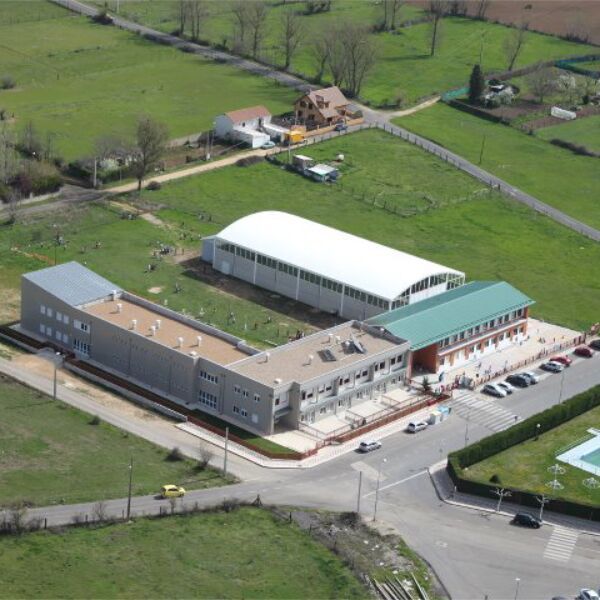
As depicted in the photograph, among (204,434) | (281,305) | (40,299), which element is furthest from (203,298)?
(204,434)

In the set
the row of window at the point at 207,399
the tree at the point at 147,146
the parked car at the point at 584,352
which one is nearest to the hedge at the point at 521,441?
the parked car at the point at 584,352

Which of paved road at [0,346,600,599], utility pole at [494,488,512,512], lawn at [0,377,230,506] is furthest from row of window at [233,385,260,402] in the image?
utility pole at [494,488,512,512]

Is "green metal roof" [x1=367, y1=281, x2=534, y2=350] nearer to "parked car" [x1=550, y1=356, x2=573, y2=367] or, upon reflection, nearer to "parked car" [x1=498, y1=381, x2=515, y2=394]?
"parked car" [x1=550, y1=356, x2=573, y2=367]

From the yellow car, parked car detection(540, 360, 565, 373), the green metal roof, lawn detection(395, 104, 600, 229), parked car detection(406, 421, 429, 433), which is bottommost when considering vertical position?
lawn detection(395, 104, 600, 229)

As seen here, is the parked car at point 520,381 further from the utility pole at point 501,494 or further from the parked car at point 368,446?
the utility pole at point 501,494

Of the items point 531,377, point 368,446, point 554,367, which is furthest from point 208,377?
point 554,367

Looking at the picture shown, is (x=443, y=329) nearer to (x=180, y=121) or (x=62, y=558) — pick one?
(x=62, y=558)
